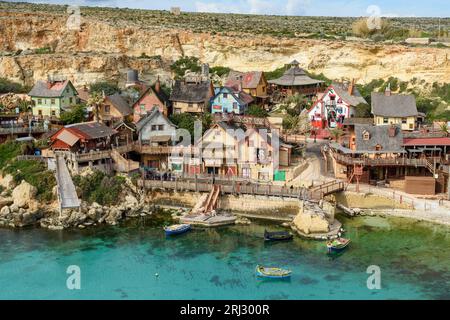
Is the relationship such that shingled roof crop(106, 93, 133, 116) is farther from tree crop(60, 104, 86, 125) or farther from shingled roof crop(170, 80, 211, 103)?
shingled roof crop(170, 80, 211, 103)

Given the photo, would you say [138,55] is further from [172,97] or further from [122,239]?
[122,239]

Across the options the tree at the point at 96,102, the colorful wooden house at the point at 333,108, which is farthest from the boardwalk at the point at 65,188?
the colorful wooden house at the point at 333,108

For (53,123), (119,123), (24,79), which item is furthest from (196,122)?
(24,79)

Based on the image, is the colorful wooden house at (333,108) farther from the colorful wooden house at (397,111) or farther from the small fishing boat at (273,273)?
the small fishing boat at (273,273)

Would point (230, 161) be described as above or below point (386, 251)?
above

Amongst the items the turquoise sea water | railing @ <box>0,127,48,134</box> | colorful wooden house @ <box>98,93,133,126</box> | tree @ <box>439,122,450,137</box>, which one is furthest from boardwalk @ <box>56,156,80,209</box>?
tree @ <box>439,122,450,137</box>

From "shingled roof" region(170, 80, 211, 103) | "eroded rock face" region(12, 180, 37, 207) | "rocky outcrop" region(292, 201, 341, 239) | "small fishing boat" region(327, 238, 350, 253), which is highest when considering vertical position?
"shingled roof" region(170, 80, 211, 103)
